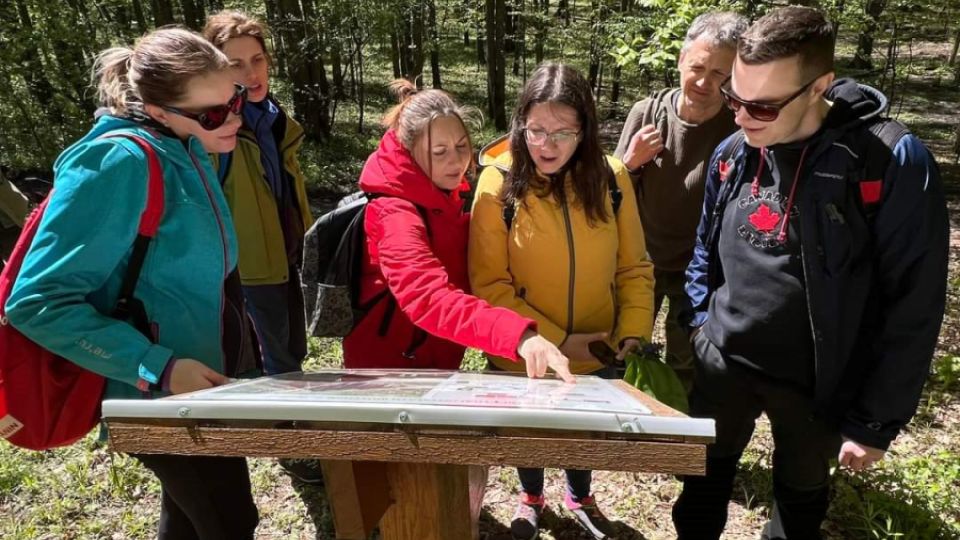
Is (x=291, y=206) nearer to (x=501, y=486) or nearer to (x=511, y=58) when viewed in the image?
(x=501, y=486)

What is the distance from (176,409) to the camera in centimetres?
113

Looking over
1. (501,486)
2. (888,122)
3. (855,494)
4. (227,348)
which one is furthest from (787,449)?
(227,348)

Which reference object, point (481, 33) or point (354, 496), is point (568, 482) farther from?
point (481, 33)

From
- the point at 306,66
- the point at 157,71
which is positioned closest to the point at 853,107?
the point at 157,71

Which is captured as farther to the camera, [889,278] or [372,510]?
[889,278]

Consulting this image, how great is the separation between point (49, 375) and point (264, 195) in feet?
5.23

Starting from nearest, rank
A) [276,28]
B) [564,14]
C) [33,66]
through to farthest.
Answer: [33,66], [276,28], [564,14]

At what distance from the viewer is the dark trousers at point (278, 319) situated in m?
3.38

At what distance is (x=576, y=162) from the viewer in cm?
235

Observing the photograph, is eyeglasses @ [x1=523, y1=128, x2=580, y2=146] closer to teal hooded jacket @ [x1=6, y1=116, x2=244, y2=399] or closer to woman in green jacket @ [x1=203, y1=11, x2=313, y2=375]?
teal hooded jacket @ [x1=6, y1=116, x2=244, y2=399]

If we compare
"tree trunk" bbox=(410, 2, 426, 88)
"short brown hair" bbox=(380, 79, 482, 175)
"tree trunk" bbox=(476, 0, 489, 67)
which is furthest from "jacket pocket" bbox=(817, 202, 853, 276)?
"tree trunk" bbox=(476, 0, 489, 67)

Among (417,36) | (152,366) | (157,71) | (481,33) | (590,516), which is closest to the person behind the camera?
(152,366)

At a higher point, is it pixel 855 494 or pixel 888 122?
pixel 888 122

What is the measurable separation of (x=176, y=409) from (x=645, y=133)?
250cm
